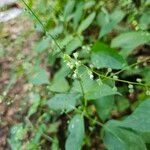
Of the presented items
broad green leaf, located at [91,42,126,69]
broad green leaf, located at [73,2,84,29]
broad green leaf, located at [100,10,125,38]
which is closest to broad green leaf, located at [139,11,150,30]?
broad green leaf, located at [100,10,125,38]

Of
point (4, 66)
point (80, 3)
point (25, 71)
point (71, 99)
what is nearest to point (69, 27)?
point (80, 3)

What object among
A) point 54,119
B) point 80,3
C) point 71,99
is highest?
point 80,3

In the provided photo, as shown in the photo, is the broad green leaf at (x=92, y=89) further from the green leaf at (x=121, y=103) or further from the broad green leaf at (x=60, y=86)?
the green leaf at (x=121, y=103)

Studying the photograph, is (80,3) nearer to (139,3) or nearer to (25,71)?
(139,3)

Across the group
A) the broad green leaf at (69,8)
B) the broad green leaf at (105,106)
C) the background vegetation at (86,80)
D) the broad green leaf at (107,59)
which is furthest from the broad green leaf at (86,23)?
the broad green leaf at (107,59)


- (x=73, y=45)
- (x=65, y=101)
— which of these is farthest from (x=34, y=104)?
(x=65, y=101)

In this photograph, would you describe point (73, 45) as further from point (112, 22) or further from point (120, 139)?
point (120, 139)
